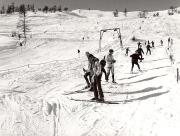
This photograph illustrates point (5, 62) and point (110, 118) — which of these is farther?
point (5, 62)

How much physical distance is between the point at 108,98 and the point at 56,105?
7.22 feet

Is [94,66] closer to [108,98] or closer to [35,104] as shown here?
[108,98]

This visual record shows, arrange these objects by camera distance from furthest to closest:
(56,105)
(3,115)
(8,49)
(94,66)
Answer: (8,49) → (94,66) → (56,105) → (3,115)

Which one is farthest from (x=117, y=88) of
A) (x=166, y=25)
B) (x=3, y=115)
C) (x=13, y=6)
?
(x=13, y=6)

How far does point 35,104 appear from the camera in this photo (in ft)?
28.6

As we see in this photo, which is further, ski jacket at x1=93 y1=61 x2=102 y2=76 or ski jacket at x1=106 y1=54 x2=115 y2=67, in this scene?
ski jacket at x1=106 y1=54 x2=115 y2=67

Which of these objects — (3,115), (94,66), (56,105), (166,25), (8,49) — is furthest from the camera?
(166,25)

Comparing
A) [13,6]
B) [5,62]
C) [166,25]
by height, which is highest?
[13,6]

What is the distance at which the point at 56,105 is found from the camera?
8.59 m

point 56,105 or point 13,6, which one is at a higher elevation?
point 13,6

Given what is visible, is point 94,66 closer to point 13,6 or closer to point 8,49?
point 8,49

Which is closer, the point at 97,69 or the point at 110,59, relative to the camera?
the point at 97,69

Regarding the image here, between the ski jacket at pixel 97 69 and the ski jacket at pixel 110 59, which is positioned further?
the ski jacket at pixel 110 59

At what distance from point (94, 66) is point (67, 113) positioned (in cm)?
219
